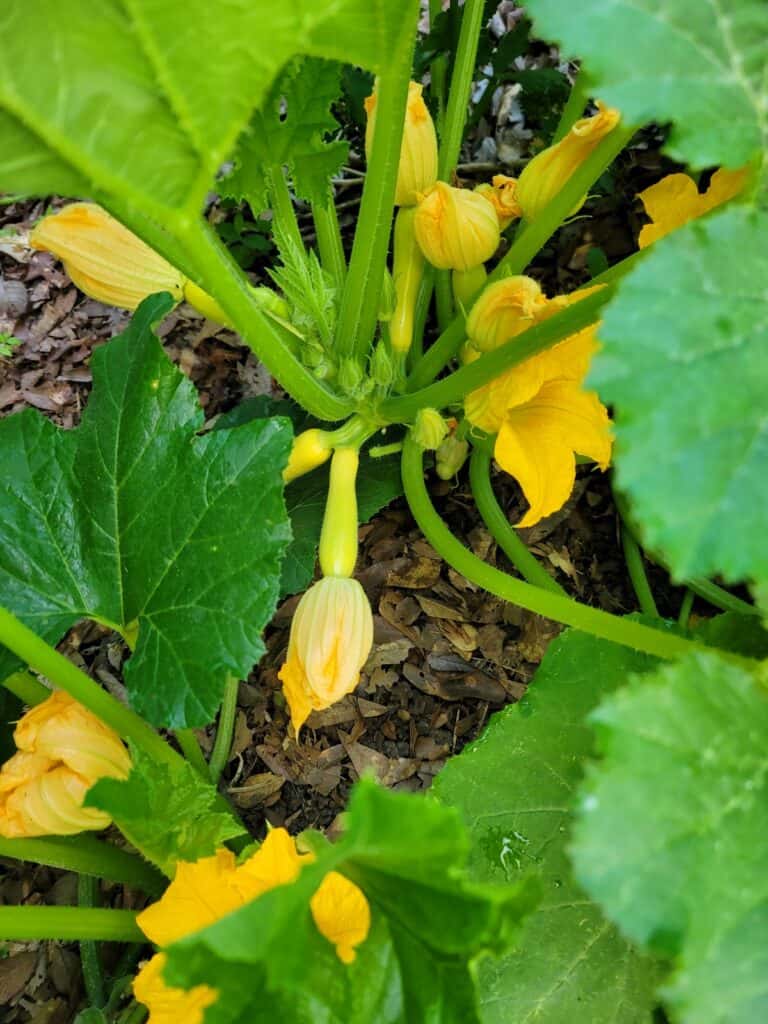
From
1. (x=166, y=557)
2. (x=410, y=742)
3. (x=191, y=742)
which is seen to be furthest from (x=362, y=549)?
(x=166, y=557)

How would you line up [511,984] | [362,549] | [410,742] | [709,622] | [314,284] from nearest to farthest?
[511,984]
[709,622]
[314,284]
[410,742]
[362,549]

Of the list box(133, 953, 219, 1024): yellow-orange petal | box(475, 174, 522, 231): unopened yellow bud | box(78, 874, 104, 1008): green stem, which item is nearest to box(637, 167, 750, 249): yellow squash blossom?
box(475, 174, 522, 231): unopened yellow bud

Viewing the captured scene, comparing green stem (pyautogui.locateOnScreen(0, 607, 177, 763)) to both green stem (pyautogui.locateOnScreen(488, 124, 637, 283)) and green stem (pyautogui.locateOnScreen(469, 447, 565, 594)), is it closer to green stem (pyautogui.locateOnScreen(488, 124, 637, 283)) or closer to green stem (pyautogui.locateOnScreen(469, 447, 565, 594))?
green stem (pyautogui.locateOnScreen(469, 447, 565, 594))

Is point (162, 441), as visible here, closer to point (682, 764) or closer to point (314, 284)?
point (314, 284)

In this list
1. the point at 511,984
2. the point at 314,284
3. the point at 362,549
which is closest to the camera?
the point at 511,984

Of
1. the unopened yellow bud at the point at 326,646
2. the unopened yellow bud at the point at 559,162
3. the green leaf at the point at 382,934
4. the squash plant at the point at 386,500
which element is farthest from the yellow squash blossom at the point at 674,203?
the green leaf at the point at 382,934

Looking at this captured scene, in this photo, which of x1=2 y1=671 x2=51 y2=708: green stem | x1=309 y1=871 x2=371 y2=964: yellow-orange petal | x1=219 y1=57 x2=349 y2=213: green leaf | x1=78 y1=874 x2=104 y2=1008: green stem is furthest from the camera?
x1=78 y1=874 x2=104 y2=1008: green stem
